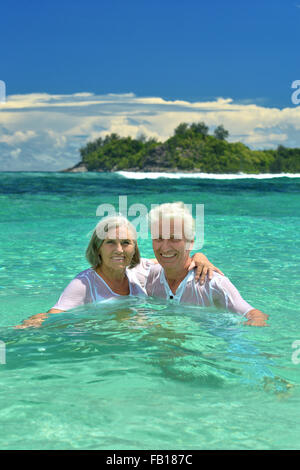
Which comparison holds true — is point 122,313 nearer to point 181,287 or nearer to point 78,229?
point 181,287

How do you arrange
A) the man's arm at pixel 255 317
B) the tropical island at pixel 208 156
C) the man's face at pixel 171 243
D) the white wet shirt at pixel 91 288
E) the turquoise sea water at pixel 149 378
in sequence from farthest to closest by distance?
the tropical island at pixel 208 156
the white wet shirt at pixel 91 288
the man's face at pixel 171 243
the man's arm at pixel 255 317
the turquoise sea water at pixel 149 378

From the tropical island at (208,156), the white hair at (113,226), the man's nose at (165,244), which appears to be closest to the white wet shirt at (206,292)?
the man's nose at (165,244)

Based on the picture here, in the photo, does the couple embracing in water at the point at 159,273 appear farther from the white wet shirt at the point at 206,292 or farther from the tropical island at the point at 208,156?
the tropical island at the point at 208,156

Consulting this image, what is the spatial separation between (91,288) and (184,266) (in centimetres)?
80

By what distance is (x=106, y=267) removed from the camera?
14.9 feet

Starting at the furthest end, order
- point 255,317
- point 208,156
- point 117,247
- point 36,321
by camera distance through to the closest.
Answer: point 208,156
point 36,321
point 117,247
point 255,317

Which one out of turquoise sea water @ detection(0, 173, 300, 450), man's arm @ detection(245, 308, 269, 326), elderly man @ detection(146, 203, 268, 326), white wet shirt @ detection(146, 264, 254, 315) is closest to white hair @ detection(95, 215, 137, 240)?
elderly man @ detection(146, 203, 268, 326)

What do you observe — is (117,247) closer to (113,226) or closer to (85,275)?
(113,226)

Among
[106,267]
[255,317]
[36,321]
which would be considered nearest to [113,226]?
Answer: [106,267]

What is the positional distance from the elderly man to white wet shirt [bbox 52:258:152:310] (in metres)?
0.42

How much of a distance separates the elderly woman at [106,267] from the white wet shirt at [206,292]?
87 mm

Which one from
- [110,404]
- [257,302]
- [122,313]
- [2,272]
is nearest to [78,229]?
[2,272]

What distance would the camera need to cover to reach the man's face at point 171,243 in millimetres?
4188
